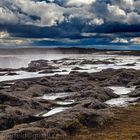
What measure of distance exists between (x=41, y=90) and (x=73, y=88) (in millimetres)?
3750

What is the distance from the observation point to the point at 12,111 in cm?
2472

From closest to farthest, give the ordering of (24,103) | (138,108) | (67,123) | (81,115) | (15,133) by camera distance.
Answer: (15,133), (67,123), (81,115), (24,103), (138,108)

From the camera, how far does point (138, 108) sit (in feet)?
102

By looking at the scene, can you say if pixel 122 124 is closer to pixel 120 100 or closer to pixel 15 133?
pixel 15 133

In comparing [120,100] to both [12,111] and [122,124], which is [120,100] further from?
[12,111]

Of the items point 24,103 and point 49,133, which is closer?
point 49,133

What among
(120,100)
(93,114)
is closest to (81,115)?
(93,114)

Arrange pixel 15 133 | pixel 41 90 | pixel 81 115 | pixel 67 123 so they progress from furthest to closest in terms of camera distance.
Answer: pixel 41 90, pixel 81 115, pixel 67 123, pixel 15 133

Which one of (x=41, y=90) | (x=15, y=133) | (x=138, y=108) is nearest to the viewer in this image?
(x=15, y=133)

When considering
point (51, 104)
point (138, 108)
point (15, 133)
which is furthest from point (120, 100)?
point (15, 133)

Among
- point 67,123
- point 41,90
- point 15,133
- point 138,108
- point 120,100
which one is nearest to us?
point 15,133

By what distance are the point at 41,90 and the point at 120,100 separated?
987 cm

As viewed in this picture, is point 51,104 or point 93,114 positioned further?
point 51,104

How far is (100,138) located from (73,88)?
2256 centimetres
